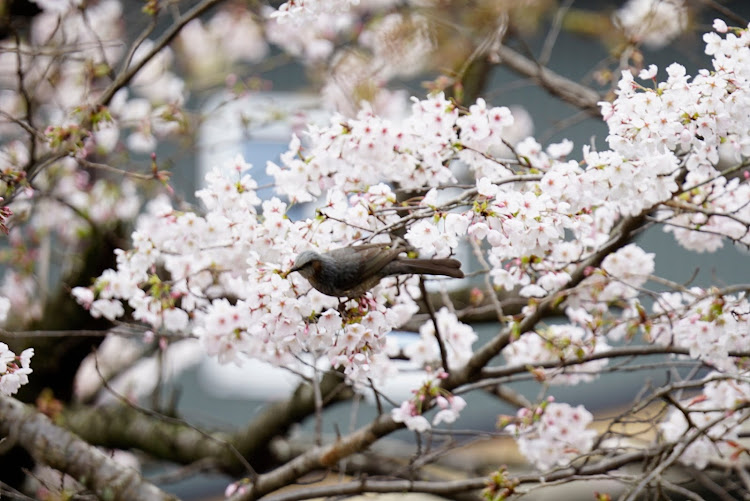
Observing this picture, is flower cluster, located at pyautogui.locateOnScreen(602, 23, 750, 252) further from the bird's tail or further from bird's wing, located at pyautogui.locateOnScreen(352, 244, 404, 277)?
bird's wing, located at pyautogui.locateOnScreen(352, 244, 404, 277)

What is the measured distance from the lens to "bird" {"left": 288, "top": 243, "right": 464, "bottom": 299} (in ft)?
5.91

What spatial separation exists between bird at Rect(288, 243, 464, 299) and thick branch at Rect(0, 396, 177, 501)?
1019 millimetres

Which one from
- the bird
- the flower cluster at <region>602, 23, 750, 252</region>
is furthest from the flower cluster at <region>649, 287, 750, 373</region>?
the bird

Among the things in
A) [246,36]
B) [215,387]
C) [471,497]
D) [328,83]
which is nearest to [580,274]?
[471,497]

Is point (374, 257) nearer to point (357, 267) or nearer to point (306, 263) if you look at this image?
point (357, 267)

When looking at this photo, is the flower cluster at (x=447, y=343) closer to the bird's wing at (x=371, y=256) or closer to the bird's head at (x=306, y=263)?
the bird's wing at (x=371, y=256)

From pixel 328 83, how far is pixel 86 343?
212 centimetres

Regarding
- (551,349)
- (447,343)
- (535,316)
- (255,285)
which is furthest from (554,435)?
(255,285)

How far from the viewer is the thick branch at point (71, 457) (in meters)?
2.44

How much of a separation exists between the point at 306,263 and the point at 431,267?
0.99ft

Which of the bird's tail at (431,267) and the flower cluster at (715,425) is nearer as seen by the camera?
the bird's tail at (431,267)

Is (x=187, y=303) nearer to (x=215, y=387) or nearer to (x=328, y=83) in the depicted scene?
(x=328, y=83)

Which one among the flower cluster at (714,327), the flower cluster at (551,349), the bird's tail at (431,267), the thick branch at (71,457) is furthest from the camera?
the flower cluster at (551,349)

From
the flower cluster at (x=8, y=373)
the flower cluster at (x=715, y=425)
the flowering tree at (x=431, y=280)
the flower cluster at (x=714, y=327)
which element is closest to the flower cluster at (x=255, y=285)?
the flowering tree at (x=431, y=280)
